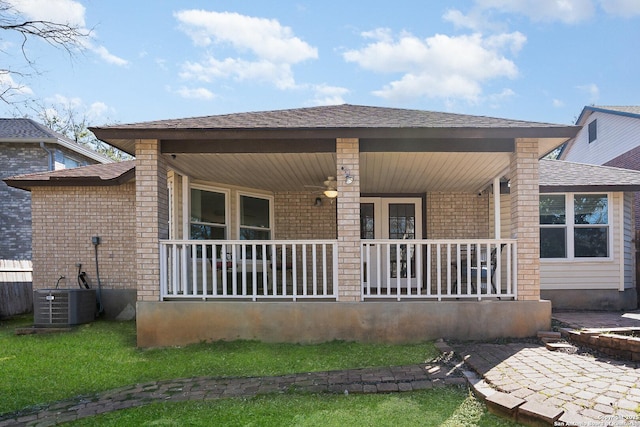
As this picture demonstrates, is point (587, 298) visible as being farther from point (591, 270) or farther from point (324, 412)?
point (324, 412)

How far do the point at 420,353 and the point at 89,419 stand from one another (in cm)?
359

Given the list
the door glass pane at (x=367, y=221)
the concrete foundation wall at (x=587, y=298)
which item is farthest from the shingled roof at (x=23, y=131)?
the concrete foundation wall at (x=587, y=298)

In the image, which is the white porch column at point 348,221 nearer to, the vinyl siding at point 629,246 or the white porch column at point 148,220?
the white porch column at point 148,220

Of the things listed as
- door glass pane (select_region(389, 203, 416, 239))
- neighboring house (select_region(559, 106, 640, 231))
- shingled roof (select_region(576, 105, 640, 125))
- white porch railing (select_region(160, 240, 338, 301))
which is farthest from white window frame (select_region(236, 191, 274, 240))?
shingled roof (select_region(576, 105, 640, 125))

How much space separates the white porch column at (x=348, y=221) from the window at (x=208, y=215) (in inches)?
127

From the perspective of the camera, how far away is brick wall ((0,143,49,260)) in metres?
11.9

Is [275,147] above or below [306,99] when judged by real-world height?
below

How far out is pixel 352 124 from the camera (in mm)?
5367

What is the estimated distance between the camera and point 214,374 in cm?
437

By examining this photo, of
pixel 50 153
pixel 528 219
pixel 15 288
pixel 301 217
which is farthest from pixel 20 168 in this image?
pixel 528 219

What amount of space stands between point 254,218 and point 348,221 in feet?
11.6

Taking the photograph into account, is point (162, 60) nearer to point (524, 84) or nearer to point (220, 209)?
point (220, 209)

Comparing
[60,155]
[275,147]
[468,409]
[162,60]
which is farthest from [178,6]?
[468,409]

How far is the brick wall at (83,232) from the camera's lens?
301 inches
